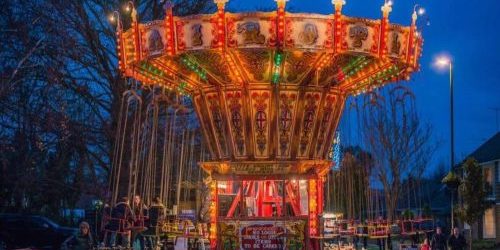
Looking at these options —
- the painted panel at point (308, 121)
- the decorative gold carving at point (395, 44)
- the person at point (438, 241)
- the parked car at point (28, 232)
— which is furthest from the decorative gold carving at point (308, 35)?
the parked car at point (28, 232)

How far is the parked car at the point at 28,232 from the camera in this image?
28516mm

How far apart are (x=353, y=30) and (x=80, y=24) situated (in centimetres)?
1536

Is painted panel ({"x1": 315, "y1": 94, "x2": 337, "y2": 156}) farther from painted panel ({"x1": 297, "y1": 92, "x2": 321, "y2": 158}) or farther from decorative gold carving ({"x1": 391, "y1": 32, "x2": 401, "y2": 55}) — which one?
decorative gold carving ({"x1": 391, "y1": 32, "x2": 401, "y2": 55})

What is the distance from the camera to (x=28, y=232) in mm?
28891

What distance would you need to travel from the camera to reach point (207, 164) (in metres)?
18.5

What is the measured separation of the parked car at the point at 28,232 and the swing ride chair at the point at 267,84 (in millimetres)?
11887

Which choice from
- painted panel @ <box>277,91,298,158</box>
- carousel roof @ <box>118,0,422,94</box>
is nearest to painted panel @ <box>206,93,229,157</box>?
carousel roof @ <box>118,0,422,94</box>

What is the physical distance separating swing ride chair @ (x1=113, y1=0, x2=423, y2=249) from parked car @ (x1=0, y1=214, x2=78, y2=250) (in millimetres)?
11887

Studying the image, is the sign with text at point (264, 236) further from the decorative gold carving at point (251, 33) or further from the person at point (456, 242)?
the person at point (456, 242)

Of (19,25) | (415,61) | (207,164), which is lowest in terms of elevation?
(207,164)

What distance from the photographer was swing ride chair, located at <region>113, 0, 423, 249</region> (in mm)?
15570

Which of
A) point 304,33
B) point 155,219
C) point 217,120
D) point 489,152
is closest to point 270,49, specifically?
point 304,33

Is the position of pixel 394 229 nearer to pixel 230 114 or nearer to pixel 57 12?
pixel 230 114

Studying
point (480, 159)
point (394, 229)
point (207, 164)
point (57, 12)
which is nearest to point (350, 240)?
A: point (394, 229)
